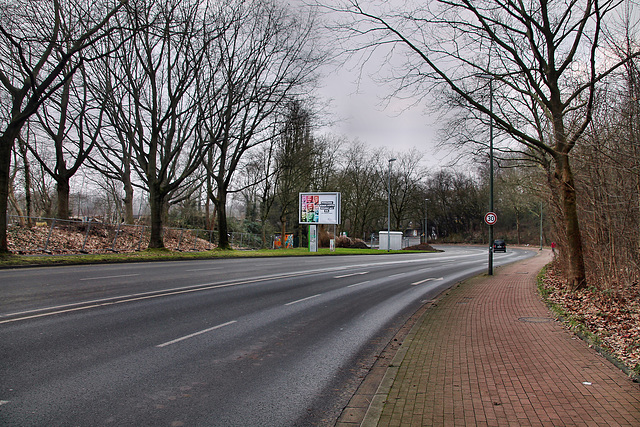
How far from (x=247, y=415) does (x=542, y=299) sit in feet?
32.7

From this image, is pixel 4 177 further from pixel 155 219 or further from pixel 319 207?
pixel 319 207

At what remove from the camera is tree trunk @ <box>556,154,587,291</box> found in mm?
11828

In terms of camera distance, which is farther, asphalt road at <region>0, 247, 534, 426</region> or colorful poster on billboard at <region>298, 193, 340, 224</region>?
colorful poster on billboard at <region>298, 193, 340, 224</region>

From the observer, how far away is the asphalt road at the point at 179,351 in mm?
4172

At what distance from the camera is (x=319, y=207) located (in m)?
42.3

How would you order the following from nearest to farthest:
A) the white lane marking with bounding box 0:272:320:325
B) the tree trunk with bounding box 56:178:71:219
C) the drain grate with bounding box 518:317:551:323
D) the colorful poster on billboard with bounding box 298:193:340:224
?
1. the white lane marking with bounding box 0:272:320:325
2. the drain grate with bounding box 518:317:551:323
3. the tree trunk with bounding box 56:178:71:219
4. the colorful poster on billboard with bounding box 298:193:340:224

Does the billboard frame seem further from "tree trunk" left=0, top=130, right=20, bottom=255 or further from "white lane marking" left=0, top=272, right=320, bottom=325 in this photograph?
"white lane marking" left=0, top=272, right=320, bottom=325

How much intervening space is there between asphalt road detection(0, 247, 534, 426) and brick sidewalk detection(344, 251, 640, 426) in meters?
0.75

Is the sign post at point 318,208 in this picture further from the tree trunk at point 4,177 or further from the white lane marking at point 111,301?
the white lane marking at point 111,301

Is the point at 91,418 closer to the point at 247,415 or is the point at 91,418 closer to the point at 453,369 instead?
the point at 247,415

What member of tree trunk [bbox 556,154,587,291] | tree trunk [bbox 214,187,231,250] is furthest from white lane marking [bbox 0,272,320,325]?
tree trunk [bbox 214,187,231,250]

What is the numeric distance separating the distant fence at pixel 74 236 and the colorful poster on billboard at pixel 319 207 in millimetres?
13903

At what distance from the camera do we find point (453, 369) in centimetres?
541

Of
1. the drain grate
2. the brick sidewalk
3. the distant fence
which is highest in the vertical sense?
the distant fence
